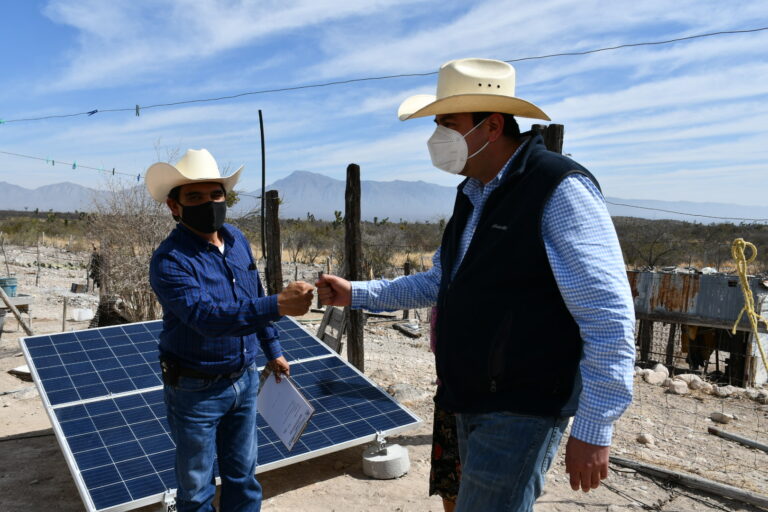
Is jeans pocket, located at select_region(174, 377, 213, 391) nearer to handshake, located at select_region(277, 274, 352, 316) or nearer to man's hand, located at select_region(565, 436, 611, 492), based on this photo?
handshake, located at select_region(277, 274, 352, 316)

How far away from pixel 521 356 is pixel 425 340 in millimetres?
10706

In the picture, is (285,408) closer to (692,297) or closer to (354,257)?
(354,257)

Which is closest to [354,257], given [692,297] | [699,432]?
[699,432]

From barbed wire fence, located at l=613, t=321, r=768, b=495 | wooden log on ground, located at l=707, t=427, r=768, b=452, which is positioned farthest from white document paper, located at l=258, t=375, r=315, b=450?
wooden log on ground, located at l=707, t=427, r=768, b=452

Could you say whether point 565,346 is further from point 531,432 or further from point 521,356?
point 531,432

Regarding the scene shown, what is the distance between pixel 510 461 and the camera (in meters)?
1.96

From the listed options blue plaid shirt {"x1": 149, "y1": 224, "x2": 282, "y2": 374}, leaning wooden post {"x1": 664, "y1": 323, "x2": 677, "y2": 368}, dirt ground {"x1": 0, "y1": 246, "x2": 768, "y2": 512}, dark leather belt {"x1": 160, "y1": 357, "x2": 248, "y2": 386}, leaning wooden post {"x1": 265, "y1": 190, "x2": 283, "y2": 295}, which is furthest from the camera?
leaning wooden post {"x1": 664, "y1": 323, "x2": 677, "y2": 368}

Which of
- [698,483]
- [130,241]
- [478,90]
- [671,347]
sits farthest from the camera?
[130,241]

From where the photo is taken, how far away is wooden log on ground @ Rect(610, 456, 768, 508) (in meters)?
4.27

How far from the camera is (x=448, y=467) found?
296 centimetres

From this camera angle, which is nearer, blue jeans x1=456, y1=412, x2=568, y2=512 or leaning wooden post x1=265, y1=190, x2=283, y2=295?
blue jeans x1=456, y1=412, x2=568, y2=512

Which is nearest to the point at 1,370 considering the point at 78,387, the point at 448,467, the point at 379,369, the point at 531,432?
the point at 78,387

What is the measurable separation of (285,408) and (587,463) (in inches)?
75.1

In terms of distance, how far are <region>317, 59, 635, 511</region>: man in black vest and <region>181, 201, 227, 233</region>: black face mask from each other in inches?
55.8
